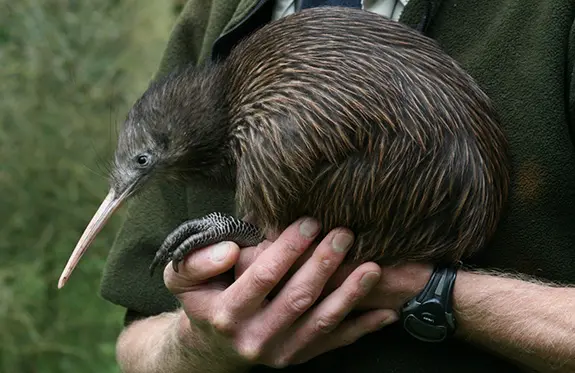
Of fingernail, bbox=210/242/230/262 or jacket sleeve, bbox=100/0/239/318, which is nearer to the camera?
fingernail, bbox=210/242/230/262

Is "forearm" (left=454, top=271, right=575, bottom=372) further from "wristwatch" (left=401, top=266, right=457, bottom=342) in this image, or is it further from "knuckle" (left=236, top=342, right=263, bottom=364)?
"knuckle" (left=236, top=342, right=263, bottom=364)

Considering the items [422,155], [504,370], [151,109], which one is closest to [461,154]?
[422,155]

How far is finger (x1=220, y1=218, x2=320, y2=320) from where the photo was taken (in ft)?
4.67

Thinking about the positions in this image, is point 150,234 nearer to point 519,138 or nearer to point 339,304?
point 339,304

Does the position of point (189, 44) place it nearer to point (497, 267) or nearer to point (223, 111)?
point (223, 111)

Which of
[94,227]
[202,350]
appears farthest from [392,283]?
[94,227]

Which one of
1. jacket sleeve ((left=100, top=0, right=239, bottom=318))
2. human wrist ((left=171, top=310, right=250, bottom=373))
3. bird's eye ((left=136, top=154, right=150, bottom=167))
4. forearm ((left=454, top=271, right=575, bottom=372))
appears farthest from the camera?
jacket sleeve ((left=100, top=0, right=239, bottom=318))

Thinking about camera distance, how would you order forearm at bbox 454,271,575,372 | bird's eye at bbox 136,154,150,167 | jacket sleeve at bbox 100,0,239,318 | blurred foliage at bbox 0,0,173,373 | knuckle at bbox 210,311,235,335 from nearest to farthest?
forearm at bbox 454,271,575,372 → knuckle at bbox 210,311,235,335 → bird's eye at bbox 136,154,150,167 → jacket sleeve at bbox 100,0,239,318 → blurred foliage at bbox 0,0,173,373

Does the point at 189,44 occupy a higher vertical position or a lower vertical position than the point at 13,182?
higher

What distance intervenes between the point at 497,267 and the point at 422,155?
26 centimetres

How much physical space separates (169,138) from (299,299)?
45 cm

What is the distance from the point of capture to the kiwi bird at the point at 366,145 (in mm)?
1382

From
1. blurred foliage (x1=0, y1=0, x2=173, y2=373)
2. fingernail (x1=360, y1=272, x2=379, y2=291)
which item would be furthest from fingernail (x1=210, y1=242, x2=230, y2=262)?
blurred foliage (x1=0, y1=0, x2=173, y2=373)

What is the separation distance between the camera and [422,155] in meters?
1.37
